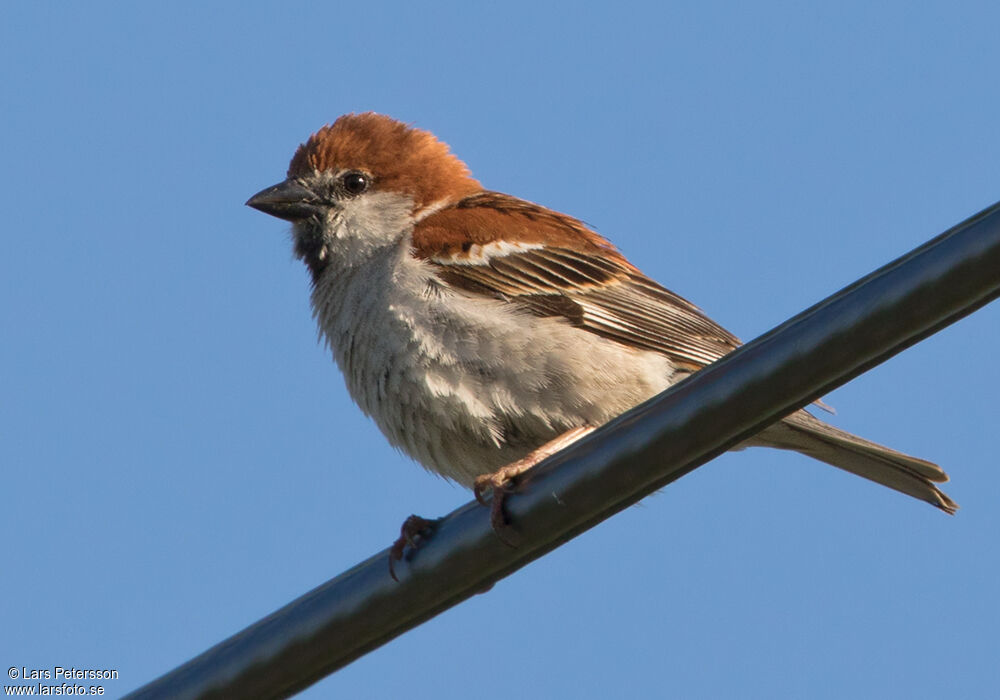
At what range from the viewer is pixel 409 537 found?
4223mm

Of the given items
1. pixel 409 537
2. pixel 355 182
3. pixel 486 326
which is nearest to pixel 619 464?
pixel 409 537

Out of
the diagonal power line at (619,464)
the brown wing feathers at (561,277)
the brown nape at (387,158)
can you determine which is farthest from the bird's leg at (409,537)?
the brown nape at (387,158)

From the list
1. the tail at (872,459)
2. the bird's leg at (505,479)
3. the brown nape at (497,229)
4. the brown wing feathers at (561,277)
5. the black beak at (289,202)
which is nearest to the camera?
the bird's leg at (505,479)

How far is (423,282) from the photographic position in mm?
5848

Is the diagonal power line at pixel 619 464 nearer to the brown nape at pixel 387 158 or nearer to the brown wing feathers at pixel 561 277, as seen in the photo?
the brown wing feathers at pixel 561 277

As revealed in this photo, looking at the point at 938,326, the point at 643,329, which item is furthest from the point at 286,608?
the point at 643,329

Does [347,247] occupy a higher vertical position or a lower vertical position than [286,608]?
higher

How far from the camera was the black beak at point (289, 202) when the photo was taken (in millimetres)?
6922

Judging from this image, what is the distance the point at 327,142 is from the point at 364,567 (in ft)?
12.9

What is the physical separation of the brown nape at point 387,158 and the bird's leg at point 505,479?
74.0 inches

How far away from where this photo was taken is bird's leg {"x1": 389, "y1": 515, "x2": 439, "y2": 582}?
3438 mm

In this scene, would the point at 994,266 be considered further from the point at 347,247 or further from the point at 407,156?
the point at 407,156

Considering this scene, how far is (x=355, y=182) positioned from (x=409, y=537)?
3.14 metres

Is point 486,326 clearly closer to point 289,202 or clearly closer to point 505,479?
point 505,479
